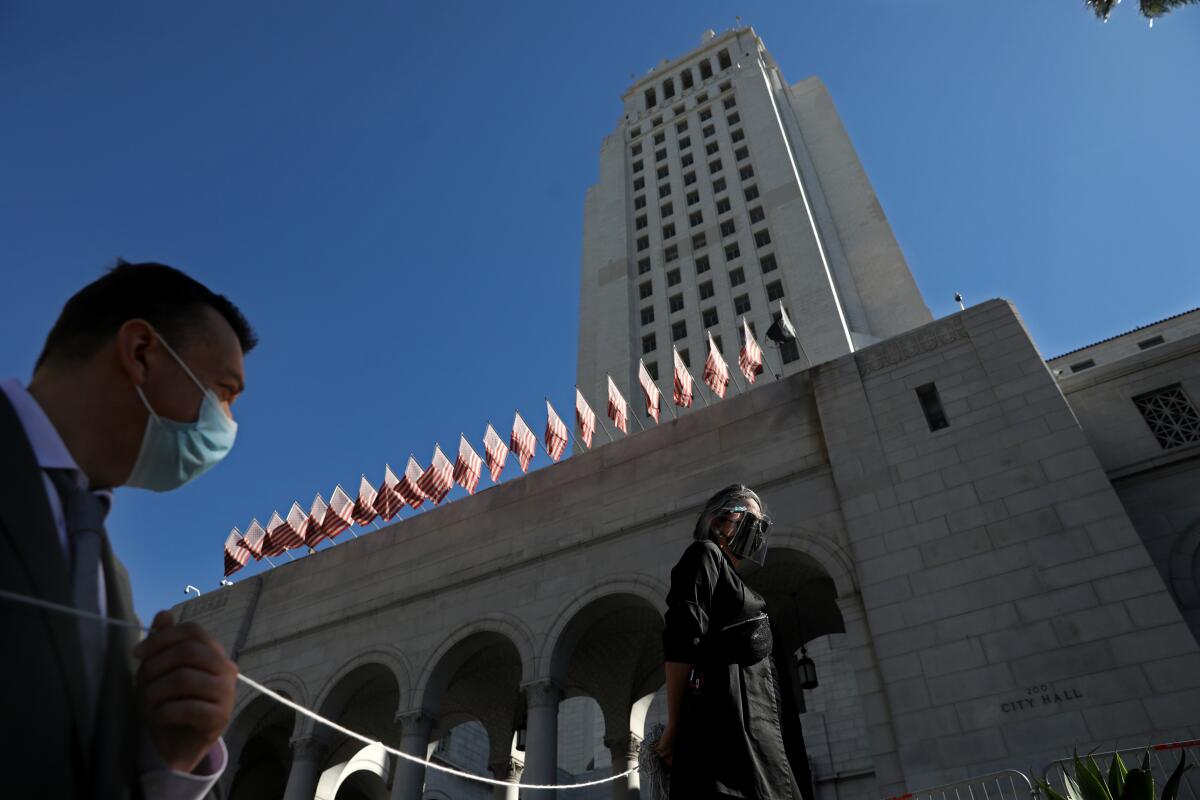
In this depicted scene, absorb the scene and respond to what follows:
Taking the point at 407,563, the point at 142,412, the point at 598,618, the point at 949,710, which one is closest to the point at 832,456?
the point at 949,710

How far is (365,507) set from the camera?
73.3ft

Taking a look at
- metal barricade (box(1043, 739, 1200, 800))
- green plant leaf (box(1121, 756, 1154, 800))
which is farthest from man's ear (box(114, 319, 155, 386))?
metal barricade (box(1043, 739, 1200, 800))

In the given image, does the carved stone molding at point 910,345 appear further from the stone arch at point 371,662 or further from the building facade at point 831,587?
the stone arch at point 371,662

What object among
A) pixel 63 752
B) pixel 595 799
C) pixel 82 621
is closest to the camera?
pixel 63 752

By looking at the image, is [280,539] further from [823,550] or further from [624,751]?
[823,550]

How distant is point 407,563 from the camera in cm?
1981

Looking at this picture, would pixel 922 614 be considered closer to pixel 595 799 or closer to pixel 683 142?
pixel 595 799

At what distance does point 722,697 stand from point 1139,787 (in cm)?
556

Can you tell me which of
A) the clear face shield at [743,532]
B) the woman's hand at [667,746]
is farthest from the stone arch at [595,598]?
the woman's hand at [667,746]

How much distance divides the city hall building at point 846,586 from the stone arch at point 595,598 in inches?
2.0

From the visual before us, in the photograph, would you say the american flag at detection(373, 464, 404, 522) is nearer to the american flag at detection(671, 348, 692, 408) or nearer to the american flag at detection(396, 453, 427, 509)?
the american flag at detection(396, 453, 427, 509)

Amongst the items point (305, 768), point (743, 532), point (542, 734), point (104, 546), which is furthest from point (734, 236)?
point (104, 546)

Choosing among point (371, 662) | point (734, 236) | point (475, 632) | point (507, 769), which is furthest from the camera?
point (734, 236)

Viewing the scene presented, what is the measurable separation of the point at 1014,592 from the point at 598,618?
8.49 metres
